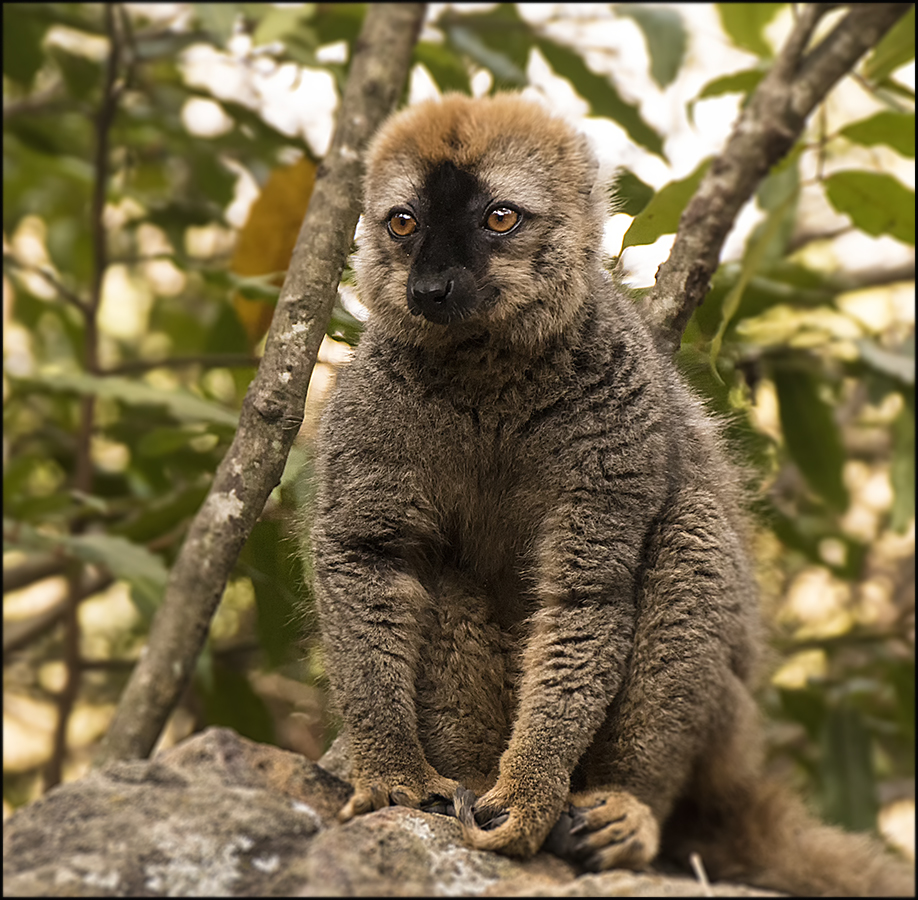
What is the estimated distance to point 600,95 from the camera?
6.32 meters

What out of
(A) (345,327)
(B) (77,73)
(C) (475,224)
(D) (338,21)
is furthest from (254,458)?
(B) (77,73)

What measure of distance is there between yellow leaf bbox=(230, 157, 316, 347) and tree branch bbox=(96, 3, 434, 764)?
3.35 ft

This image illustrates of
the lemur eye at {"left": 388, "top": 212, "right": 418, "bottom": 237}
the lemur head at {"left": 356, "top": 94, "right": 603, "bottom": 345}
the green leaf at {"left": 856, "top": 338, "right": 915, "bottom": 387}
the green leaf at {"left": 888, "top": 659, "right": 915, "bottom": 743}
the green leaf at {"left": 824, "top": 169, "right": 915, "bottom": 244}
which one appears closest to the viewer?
the lemur head at {"left": 356, "top": 94, "right": 603, "bottom": 345}

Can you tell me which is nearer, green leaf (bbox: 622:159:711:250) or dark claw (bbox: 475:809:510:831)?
dark claw (bbox: 475:809:510:831)

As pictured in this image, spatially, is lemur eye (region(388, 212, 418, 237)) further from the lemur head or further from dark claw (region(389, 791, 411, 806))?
dark claw (region(389, 791, 411, 806))

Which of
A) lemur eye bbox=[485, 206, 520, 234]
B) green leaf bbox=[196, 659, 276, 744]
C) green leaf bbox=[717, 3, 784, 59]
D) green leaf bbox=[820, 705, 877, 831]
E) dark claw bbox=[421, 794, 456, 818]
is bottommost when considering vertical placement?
green leaf bbox=[196, 659, 276, 744]

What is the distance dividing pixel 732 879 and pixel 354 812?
1.45 m

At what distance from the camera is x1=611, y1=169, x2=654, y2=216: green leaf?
423 centimetres

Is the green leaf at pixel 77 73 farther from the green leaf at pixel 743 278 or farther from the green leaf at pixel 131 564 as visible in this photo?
the green leaf at pixel 743 278

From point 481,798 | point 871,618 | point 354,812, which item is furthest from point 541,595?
point 871,618

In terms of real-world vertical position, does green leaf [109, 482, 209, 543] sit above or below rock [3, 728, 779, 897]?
below

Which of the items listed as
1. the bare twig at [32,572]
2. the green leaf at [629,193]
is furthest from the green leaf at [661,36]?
the bare twig at [32,572]

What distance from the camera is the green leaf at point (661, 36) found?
228 inches

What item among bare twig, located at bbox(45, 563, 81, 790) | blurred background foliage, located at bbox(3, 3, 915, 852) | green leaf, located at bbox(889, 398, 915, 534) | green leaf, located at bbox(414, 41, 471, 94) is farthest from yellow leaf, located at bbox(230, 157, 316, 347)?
green leaf, located at bbox(889, 398, 915, 534)
